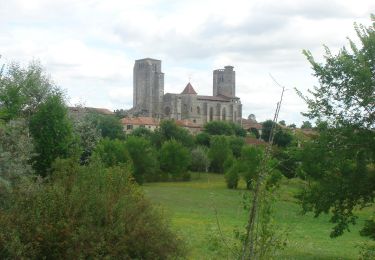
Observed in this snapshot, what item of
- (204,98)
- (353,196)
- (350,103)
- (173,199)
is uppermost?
(204,98)

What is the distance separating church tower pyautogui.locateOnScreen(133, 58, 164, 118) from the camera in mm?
150625

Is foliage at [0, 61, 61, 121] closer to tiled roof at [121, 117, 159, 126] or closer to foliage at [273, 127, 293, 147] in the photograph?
foliage at [273, 127, 293, 147]

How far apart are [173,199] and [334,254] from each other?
28749 millimetres

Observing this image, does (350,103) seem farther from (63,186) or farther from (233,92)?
(233,92)

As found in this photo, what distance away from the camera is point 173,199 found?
46.4 m

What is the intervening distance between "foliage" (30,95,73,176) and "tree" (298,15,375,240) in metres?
19.0

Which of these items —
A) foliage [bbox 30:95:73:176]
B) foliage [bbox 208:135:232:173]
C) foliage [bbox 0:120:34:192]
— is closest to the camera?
foliage [bbox 0:120:34:192]

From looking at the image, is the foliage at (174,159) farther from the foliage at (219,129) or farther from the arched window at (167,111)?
the arched window at (167,111)

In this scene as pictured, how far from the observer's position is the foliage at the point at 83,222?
877 centimetres

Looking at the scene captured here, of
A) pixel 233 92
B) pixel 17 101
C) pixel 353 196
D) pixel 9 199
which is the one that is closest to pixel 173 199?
pixel 17 101

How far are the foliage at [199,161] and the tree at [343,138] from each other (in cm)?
6201

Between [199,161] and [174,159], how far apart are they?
7.70 metres

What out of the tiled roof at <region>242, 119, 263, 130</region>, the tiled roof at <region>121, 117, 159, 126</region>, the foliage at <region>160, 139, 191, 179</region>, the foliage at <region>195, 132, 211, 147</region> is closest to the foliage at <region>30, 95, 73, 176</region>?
the foliage at <region>160, 139, 191, 179</region>

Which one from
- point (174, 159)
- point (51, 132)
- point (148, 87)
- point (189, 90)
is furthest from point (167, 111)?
point (51, 132)
